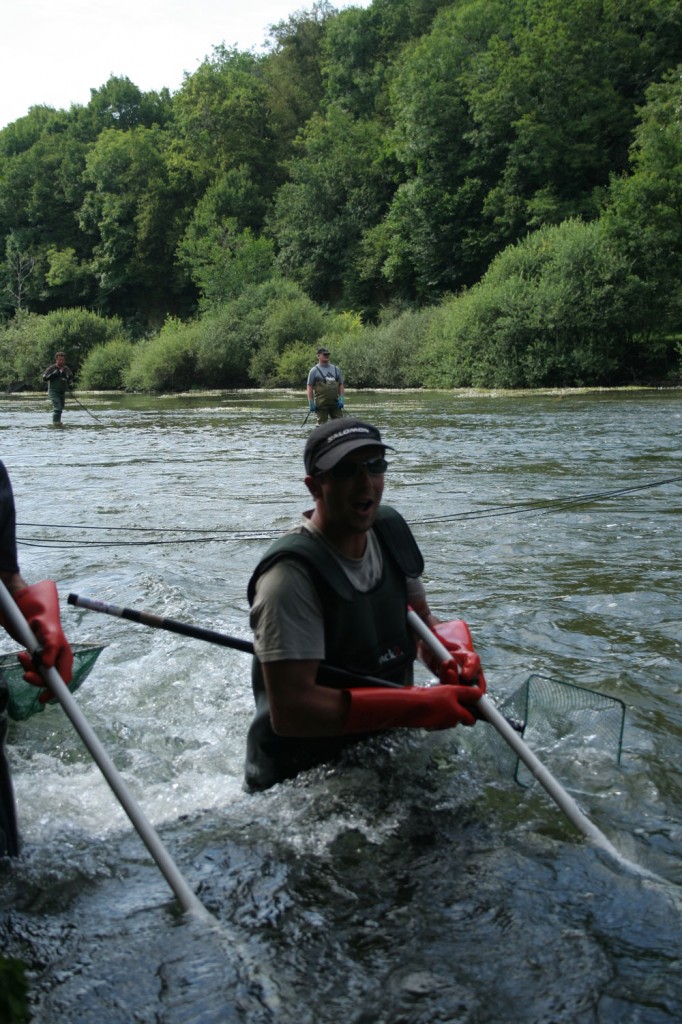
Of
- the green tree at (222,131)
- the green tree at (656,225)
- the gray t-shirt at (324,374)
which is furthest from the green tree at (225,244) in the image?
the gray t-shirt at (324,374)

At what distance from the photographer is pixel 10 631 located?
350cm

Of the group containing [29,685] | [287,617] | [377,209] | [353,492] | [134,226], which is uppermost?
[134,226]

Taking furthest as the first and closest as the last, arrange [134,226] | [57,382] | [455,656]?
[134,226] → [57,382] → [455,656]

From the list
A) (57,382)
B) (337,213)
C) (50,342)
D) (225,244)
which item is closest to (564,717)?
(57,382)

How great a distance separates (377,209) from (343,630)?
67.0m

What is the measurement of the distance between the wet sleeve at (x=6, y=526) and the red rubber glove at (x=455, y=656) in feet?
5.18

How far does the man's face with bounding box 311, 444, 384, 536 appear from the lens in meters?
3.44

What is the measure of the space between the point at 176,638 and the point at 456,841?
3.64m

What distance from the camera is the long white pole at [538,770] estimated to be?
3.76 metres

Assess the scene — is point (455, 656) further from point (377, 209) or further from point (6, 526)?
point (377, 209)

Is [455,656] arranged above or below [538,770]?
above

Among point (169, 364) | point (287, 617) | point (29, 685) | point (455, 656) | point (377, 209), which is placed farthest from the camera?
point (377, 209)

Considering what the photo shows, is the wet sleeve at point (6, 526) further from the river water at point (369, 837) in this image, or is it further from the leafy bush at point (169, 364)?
the leafy bush at point (169, 364)

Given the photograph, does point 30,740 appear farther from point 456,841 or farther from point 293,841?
point 456,841
